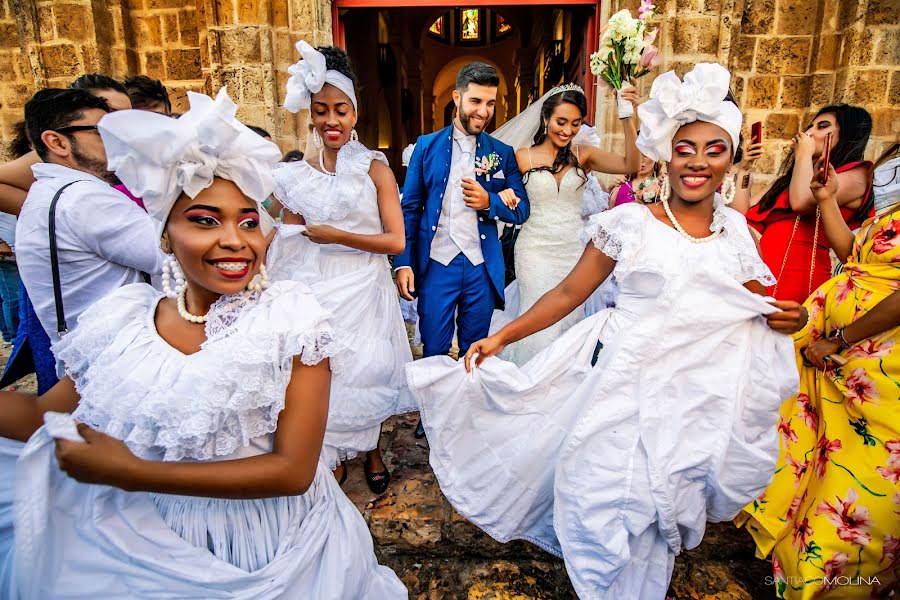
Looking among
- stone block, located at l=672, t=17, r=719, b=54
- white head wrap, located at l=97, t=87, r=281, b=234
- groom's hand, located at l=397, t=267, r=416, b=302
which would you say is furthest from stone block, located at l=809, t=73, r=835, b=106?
white head wrap, located at l=97, t=87, r=281, b=234

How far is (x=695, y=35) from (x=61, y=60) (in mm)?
6633

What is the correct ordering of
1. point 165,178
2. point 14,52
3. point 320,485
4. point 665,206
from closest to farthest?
1. point 165,178
2. point 320,485
3. point 665,206
4. point 14,52

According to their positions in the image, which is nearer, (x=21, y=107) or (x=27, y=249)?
(x=27, y=249)

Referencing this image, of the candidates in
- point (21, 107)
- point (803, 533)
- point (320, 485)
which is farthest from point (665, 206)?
point (21, 107)

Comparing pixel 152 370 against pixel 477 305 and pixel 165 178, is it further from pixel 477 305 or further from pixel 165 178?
pixel 477 305

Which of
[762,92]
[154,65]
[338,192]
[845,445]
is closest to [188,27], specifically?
[154,65]

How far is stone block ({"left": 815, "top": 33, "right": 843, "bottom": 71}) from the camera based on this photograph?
4.79 metres

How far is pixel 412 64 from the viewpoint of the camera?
16984mm

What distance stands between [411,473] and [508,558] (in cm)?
70

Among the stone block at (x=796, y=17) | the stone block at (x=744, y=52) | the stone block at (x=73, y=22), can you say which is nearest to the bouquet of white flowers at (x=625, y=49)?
the stone block at (x=744, y=52)

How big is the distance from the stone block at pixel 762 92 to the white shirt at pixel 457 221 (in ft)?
12.7

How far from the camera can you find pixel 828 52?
4.82 metres

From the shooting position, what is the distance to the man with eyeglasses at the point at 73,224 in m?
1.84

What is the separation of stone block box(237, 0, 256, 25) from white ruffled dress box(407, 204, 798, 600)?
14.9 feet
